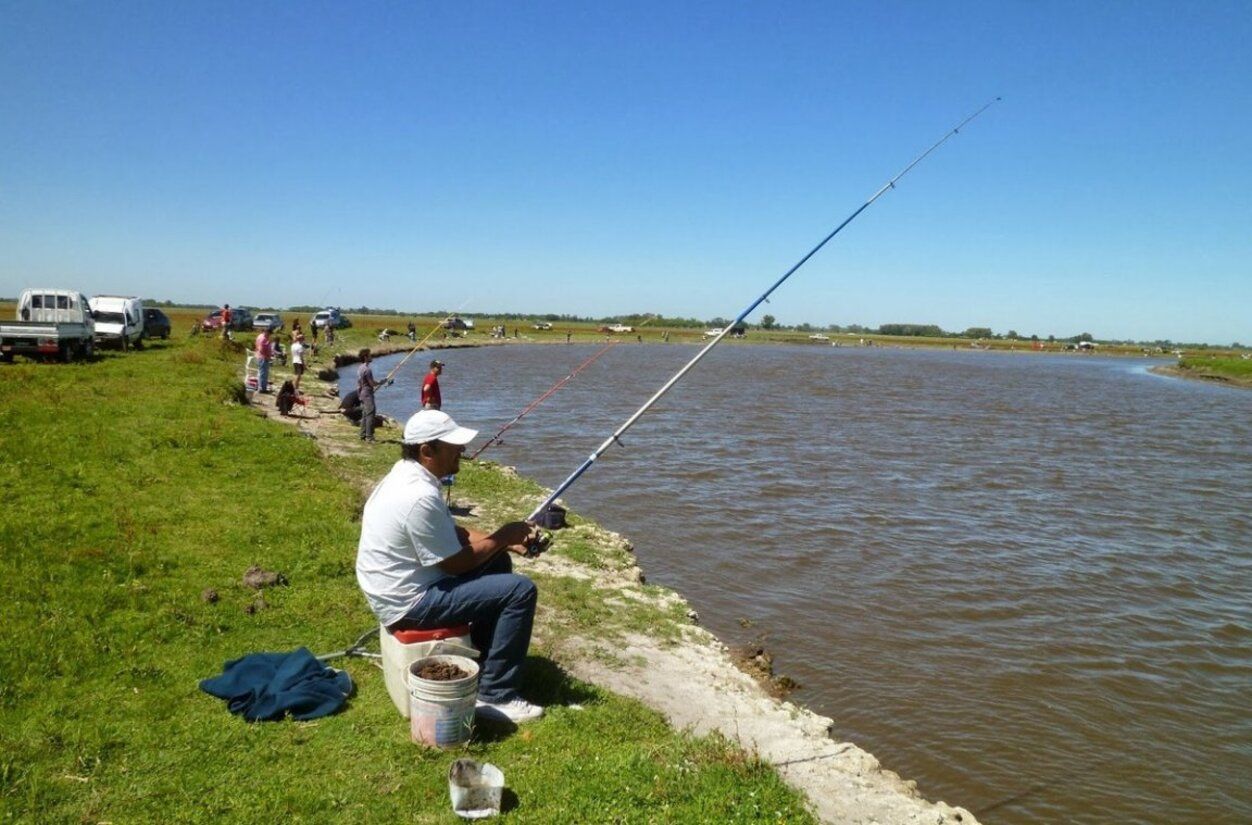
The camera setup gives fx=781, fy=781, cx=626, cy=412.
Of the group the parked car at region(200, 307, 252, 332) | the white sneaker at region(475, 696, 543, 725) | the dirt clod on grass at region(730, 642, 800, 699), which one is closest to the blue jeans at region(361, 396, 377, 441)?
the dirt clod on grass at region(730, 642, 800, 699)

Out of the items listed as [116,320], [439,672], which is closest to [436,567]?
[439,672]

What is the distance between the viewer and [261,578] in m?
8.01

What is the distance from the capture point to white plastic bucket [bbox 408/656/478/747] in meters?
5.06

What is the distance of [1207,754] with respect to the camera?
26.5ft

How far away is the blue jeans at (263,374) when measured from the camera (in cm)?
2444

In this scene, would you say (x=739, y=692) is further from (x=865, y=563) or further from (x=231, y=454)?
(x=231, y=454)

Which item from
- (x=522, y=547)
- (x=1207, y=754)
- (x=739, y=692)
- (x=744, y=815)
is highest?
(x=522, y=547)

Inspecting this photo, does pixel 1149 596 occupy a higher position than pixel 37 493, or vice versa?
pixel 37 493

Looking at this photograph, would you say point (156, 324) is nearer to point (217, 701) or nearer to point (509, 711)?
point (217, 701)

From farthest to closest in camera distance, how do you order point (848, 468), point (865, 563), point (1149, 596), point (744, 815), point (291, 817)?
point (848, 468) → point (865, 563) → point (1149, 596) → point (744, 815) → point (291, 817)

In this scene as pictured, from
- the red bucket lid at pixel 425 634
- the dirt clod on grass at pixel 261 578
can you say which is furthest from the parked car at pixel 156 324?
the red bucket lid at pixel 425 634

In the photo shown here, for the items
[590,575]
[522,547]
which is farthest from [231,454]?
[522,547]

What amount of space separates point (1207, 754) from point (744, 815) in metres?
6.36

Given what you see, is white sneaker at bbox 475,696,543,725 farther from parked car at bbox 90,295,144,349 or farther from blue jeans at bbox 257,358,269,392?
parked car at bbox 90,295,144,349
